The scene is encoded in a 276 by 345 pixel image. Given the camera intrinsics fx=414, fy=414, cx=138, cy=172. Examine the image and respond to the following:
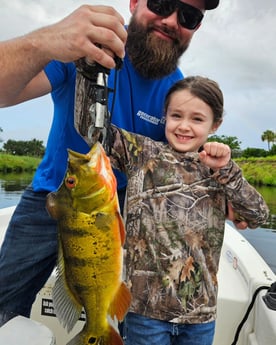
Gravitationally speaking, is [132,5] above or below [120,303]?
above

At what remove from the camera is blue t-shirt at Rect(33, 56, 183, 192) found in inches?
100

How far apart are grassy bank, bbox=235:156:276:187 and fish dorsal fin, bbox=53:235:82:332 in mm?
43624

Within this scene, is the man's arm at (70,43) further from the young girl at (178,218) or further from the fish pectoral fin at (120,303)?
the fish pectoral fin at (120,303)

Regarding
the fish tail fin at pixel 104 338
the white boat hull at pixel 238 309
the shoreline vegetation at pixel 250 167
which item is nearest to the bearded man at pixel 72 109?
the white boat hull at pixel 238 309

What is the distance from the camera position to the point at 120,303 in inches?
66.6

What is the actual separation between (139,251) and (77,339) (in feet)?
2.30

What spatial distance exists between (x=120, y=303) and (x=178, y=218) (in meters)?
0.78

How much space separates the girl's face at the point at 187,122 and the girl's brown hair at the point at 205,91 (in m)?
0.03

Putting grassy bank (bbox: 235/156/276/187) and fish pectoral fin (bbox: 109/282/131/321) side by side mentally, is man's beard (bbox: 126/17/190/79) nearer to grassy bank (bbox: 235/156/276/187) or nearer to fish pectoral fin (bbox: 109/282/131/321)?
fish pectoral fin (bbox: 109/282/131/321)

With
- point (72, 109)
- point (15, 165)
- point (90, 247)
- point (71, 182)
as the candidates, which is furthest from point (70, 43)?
point (15, 165)

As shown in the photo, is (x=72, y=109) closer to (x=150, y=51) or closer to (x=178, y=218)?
(x=150, y=51)

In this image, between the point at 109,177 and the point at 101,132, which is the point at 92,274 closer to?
the point at 109,177

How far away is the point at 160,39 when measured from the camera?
8.59 feet

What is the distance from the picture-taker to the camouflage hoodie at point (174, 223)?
7.47 feet
